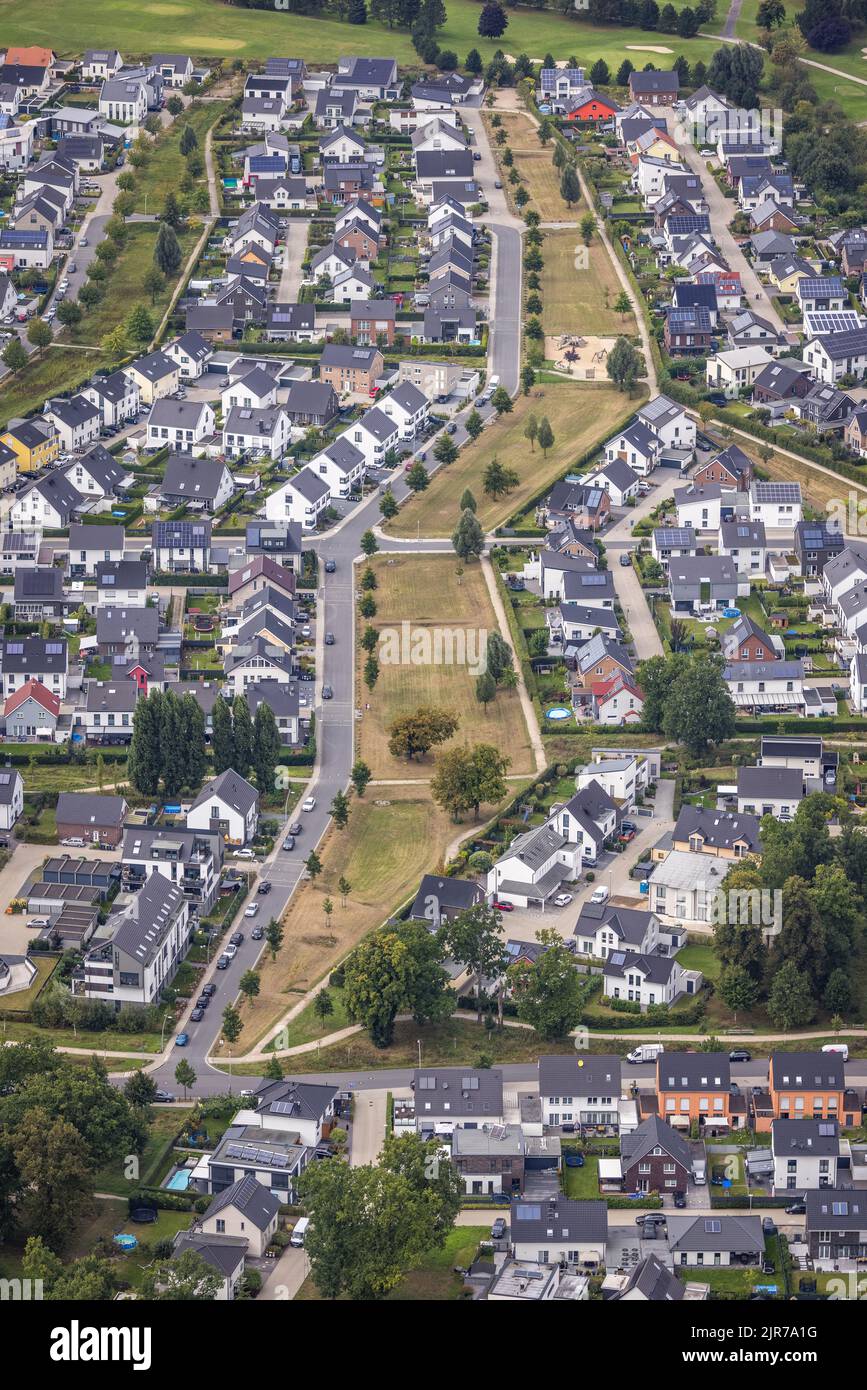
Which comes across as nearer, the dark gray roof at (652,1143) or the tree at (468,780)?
the dark gray roof at (652,1143)

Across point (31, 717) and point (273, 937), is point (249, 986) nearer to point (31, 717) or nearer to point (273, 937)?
point (273, 937)

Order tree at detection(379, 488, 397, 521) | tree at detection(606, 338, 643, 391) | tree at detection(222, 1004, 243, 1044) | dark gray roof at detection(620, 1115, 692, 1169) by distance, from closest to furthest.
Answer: dark gray roof at detection(620, 1115, 692, 1169)
tree at detection(222, 1004, 243, 1044)
tree at detection(379, 488, 397, 521)
tree at detection(606, 338, 643, 391)

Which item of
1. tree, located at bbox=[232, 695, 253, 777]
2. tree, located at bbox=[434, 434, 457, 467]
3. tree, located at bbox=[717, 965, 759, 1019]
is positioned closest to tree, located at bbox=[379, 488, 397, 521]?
tree, located at bbox=[434, 434, 457, 467]

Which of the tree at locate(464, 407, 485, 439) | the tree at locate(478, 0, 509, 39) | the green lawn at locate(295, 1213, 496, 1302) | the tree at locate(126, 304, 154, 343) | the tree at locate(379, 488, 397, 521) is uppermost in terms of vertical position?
the tree at locate(478, 0, 509, 39)

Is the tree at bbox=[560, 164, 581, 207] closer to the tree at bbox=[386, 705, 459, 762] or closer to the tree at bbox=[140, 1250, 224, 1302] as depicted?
the tree at bbox=[386, 705, 459, 762]

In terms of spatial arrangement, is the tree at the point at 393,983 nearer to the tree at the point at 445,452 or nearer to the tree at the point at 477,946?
the tree at the point at 477,946

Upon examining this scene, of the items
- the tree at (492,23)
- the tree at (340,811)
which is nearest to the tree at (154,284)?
the tree at (492,23)

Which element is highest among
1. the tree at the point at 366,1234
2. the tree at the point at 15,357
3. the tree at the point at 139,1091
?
the tree at the point at 366,1234
